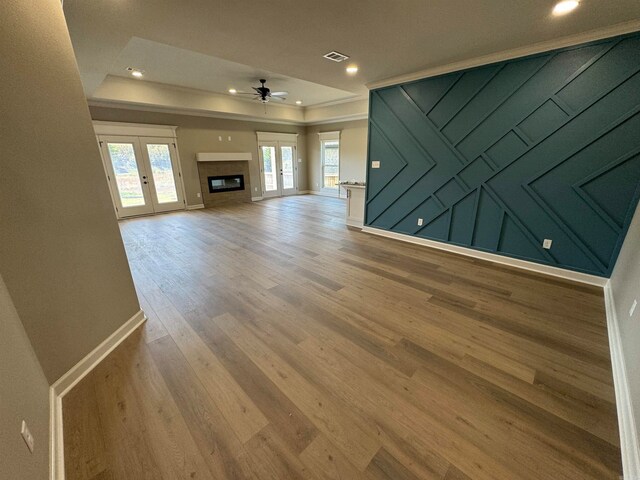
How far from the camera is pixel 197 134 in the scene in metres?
7.34

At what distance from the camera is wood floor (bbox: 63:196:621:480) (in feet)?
4.10

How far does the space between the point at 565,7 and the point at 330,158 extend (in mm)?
7495

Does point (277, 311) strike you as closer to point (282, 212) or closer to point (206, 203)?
point (282, 212)

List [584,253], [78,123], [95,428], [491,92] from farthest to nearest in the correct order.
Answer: [491,92] < [584,253] < [78,123] < [95,428]

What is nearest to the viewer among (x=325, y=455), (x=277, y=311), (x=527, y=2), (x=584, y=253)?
(x=325, y=455)

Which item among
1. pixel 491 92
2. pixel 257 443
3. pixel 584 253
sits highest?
pixel 491 92

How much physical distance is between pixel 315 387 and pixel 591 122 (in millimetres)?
3980

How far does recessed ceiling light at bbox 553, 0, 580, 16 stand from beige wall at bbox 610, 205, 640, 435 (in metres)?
2.06

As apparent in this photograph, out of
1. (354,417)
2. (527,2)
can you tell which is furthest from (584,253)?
(354,417)

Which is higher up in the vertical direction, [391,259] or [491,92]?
[491,92]

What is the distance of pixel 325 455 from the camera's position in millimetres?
1271

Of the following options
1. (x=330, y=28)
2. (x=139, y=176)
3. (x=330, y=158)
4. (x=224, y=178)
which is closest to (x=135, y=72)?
(x=139, y=176)

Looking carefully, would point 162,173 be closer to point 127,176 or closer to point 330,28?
point 127,176

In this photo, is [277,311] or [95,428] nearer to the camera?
[95,428]
